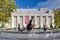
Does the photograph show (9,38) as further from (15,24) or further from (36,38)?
(15,24)

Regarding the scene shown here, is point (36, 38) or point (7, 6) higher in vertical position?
point (7, 6)

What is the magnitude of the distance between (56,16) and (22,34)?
215ft

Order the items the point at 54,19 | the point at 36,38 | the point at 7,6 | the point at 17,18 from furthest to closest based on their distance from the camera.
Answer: the point at 54,19, the point at 17,18, the point at 7,6, the point at 36,38

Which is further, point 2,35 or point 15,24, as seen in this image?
point 15,24

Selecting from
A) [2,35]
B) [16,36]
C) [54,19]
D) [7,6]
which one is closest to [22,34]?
[16,36]

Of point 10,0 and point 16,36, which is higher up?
point 10,0

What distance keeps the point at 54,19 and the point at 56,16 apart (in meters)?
4.43

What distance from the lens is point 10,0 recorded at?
53969 mm

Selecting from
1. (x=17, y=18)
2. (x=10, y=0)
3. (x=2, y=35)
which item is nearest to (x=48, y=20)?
(x=17, y=18)

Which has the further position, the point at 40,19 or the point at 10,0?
the point at 40,19

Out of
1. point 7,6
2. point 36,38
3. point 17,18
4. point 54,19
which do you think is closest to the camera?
point 36,38

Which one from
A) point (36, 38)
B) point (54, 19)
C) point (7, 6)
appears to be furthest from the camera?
point (54, 19)

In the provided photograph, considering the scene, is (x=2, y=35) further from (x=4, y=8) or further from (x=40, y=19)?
(x=40, y=19)

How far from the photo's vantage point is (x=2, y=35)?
13617 mm
